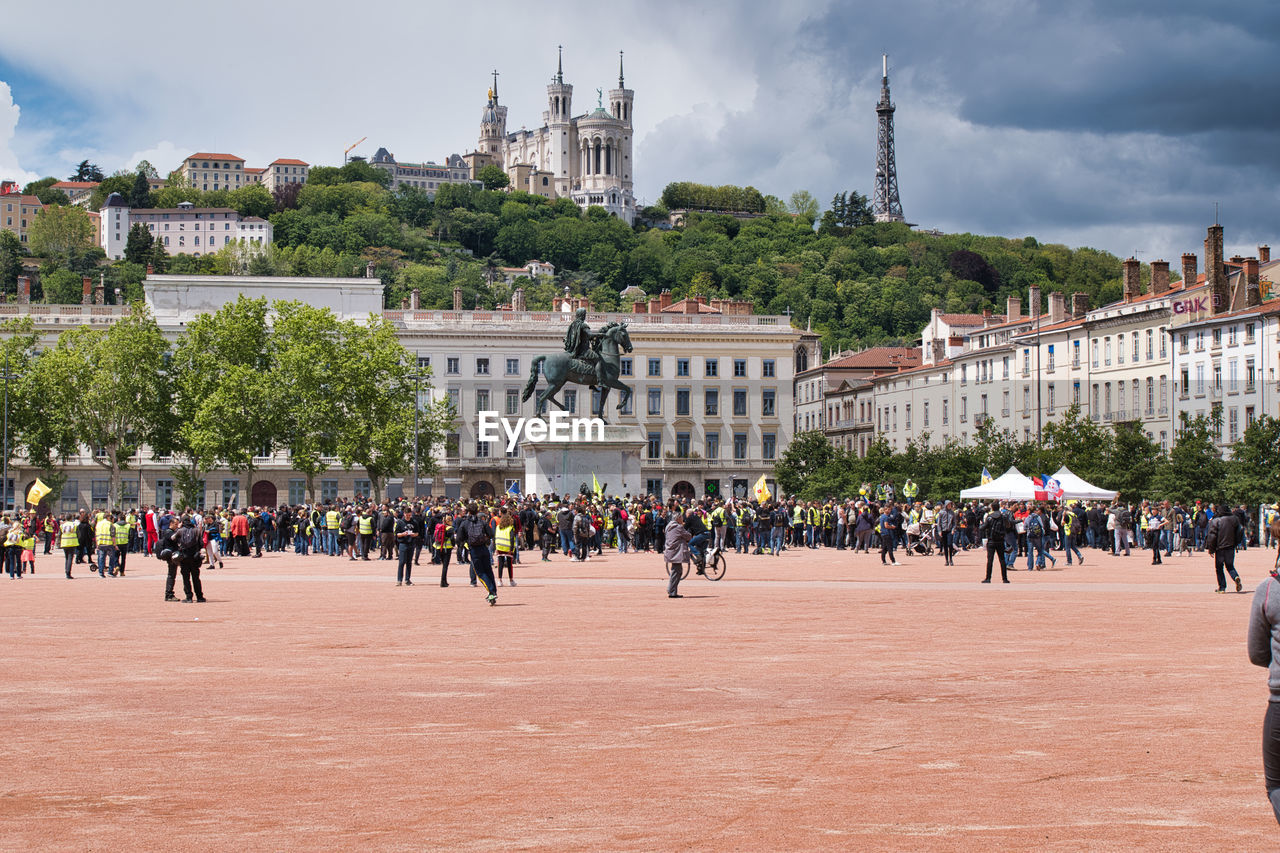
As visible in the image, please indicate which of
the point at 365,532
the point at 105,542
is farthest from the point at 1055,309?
the point at 105,542

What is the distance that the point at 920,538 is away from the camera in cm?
4725

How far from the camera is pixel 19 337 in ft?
288

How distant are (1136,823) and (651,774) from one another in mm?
3087

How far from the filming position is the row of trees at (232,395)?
7806 centimetres

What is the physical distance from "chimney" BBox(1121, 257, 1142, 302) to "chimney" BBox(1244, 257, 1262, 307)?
1025 centimetres

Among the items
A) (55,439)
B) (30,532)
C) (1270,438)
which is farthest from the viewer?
(55,439)

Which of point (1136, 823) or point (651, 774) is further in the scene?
point (651, 774)

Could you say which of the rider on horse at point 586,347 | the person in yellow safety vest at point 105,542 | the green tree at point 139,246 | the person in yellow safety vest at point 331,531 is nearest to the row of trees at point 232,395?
the person in yellow safety vest at point 331,531

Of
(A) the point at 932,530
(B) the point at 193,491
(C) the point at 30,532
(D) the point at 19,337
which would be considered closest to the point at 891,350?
(B) the point at 193,491

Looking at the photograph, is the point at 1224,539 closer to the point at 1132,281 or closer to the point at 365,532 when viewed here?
the point at 365,532

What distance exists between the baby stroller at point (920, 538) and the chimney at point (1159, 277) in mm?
44269

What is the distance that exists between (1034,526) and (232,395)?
2017 inches

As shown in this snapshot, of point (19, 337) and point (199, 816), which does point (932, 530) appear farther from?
point (19, 337)

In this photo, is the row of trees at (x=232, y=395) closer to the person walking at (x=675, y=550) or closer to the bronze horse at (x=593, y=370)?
the bronze horse at (x=593, y=370)
